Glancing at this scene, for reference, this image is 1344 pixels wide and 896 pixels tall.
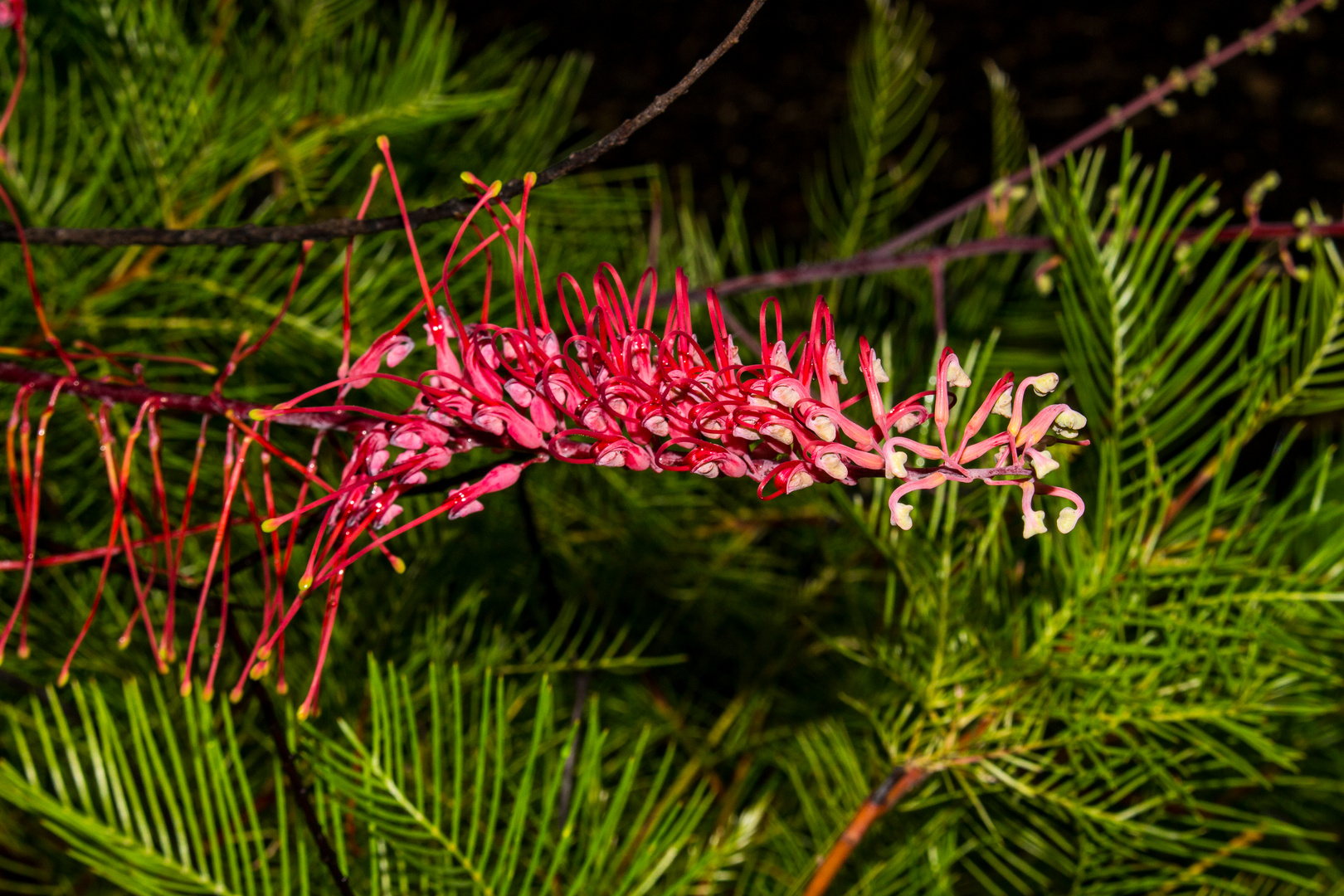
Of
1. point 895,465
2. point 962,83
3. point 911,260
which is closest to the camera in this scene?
point 895,465

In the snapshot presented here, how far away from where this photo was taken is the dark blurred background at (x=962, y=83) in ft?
2.11

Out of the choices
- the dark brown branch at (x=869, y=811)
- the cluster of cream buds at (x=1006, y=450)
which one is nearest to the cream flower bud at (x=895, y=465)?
→ the cluster of cream buds at (x=1006, y=450)

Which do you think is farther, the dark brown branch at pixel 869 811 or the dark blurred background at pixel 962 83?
the dark blurred background at pixel 962 83

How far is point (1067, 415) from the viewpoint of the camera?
4.0 inches

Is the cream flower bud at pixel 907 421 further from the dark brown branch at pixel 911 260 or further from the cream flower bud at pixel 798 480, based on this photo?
the dark brown branch at pixel 911 260

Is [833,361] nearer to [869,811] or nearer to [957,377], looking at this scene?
[957,377]

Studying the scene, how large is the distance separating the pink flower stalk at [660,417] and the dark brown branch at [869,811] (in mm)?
98

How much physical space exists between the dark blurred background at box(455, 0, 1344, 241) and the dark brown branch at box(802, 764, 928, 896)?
19.2 inches

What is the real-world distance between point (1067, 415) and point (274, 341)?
20 cm

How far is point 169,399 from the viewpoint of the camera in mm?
134

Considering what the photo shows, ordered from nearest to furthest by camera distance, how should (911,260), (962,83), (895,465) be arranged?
1. (895,465)
2. (911,260)
3. (962,83)

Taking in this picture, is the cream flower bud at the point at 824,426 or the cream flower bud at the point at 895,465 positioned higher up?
the cream flower bud at the point at 824,426

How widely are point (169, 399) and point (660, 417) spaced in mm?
67

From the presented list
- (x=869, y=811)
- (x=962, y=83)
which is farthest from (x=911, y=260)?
(x=962, y=83)
